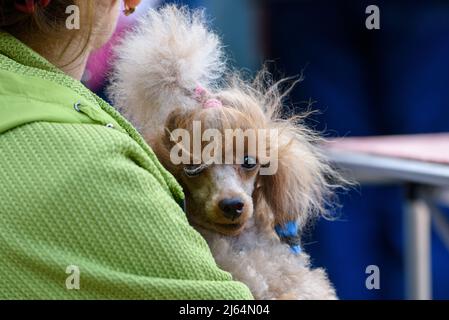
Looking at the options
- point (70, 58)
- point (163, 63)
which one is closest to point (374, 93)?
point (163, 63)

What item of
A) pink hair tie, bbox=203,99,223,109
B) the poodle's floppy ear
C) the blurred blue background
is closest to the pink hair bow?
pink hair tie, bbox=203,99,223,109

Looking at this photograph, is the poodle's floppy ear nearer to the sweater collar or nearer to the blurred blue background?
the sweater collar

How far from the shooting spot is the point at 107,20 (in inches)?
39.7

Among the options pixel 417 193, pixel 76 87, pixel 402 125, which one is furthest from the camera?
pixel 402 125

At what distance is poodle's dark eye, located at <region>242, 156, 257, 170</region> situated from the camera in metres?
1.12

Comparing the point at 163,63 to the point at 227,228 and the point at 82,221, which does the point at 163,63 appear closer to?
the point at 227,228

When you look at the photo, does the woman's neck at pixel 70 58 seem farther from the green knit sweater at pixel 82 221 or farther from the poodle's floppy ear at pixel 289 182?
the poodle's floppy ear at pixel 289 182

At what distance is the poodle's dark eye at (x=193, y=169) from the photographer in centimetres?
109

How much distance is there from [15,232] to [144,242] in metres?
0.13

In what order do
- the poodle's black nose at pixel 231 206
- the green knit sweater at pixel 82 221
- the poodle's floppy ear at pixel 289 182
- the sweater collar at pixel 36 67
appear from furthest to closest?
the poodle's floppy ear at pixel 289 182
the poodle's black nose at pixel 231 206
the sweater collar at pixel 36 67
the green knit sweater at pixel 82 221

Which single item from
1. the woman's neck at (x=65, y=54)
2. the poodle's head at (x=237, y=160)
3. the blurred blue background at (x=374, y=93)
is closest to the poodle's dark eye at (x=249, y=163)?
the poodle's head at (x=237, y=160)

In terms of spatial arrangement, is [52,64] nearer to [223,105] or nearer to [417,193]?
[223,105]

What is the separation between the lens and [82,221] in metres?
0.80
